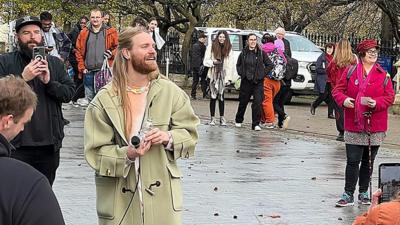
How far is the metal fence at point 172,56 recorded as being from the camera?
3020cm

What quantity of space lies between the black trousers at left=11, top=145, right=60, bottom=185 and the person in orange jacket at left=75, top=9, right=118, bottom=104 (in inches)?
320

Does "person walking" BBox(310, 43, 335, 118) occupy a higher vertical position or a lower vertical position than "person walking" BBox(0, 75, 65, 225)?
lower

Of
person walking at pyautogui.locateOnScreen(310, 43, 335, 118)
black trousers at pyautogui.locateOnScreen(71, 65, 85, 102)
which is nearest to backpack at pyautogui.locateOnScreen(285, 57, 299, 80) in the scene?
person walking at pyautogui.locateOnScreen(310, 43, 335, 118)

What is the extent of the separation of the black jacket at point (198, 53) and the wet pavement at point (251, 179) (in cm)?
747

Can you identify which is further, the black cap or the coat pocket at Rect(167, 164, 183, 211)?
the black cap

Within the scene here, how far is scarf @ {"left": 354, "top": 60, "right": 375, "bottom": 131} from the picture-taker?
9273 mm

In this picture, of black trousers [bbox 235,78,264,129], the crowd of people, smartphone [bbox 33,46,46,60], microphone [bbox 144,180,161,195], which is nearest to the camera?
the crowd of people

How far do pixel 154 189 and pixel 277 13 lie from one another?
1223 inches

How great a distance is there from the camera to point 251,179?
10.9 m

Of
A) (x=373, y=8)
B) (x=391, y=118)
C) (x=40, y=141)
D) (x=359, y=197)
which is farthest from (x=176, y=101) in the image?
(x=373, y=8)

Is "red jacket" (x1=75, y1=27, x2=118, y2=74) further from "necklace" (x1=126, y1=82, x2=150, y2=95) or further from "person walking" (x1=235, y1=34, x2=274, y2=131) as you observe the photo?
"necklace" (x1=126, y1=82, x2=150, y2=95)

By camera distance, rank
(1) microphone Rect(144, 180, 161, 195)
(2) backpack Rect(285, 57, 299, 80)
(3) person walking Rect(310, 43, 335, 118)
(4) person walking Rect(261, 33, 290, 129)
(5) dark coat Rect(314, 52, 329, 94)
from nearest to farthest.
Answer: (1) microphone Rect(144, 180, 161, 195), (4) person walking Rect(261, 33, 290, 129), (2) backpack Rect(285, 57, 299, 80), (3) person walking Rect(310, 43, 335, 118), (5) dark coat Rect(314, 52, 329, 94)

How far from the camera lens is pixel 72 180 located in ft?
34.1

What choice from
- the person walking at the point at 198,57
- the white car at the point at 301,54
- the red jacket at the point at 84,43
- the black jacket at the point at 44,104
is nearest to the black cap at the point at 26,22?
the black jacket at the point at 44,104
